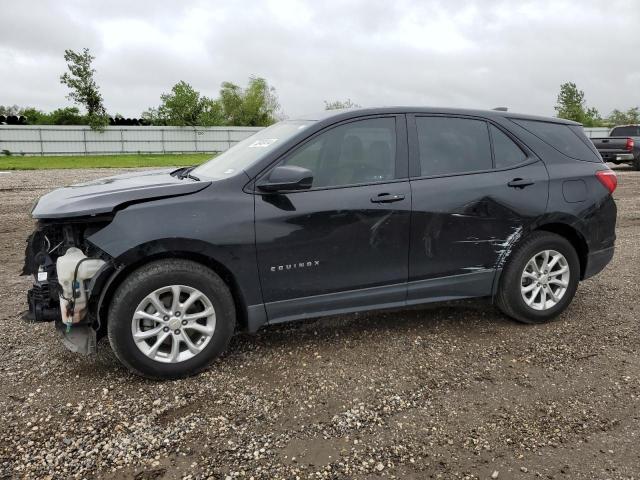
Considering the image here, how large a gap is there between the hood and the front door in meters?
0.57

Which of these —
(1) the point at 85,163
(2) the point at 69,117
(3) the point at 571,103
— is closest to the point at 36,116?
(2) the point at 69,117

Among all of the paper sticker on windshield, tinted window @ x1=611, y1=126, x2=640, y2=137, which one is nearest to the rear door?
the paper sticker on windshield

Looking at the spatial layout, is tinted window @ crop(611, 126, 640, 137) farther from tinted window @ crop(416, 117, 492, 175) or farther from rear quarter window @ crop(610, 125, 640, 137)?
tinted window @ crop(416, 117, 492, 175)

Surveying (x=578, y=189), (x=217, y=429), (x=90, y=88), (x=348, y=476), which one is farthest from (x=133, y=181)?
(x=90, y=88)

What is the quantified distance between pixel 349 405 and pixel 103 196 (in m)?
2.04

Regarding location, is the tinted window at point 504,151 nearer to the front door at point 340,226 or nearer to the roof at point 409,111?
the roof at point 409,111

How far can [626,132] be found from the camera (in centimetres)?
2153

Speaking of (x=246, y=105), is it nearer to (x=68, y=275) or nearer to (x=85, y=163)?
(x=85, y=163)

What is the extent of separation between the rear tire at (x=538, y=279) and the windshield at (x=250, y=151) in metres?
2.03

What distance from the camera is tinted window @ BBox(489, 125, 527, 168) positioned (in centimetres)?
429

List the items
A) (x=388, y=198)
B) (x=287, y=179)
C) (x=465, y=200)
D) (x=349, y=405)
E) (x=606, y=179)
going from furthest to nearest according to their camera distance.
Result: 1. (x=606, y=179)
2. (x=465, y=200)
3. (x=388, y=198)
4. (x=287, y=179)
5. (x=349, y=405)

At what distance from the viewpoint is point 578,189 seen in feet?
14.7

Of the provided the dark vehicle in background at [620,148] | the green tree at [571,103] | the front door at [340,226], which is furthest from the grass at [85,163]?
the green tree at [571,103]

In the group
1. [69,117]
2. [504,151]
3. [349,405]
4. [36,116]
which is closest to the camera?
[349,405]
